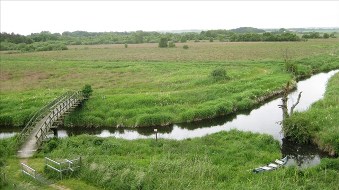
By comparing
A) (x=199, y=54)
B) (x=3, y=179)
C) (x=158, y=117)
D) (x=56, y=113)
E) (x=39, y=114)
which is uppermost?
(x=199, y=54)

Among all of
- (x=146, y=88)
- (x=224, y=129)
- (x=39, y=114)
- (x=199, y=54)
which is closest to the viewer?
(x=224, y=129)

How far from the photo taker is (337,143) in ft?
86.2

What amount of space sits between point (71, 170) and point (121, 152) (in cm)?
538

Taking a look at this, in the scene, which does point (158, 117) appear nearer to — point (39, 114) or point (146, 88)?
point (39, 114)

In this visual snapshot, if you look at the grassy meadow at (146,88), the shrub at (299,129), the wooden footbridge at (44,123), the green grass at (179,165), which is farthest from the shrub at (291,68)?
the wooden footbridge at (44,123)

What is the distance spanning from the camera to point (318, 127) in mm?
29953

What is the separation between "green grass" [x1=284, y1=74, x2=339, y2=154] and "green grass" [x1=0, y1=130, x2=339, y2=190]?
249cm

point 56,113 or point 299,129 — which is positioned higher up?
point 56,113

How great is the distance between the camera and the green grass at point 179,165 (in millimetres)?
20281

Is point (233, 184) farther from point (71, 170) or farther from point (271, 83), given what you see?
point (271, 83)

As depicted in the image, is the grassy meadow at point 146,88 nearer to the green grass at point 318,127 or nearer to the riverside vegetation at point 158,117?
the riverside vegetation at point 158,117

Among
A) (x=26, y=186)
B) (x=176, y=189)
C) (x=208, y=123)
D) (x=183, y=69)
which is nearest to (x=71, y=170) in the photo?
(x=26, y=186)

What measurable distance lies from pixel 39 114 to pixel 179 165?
2092 centimetres

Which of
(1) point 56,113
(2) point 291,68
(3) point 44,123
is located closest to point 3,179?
(3) point 44,123
